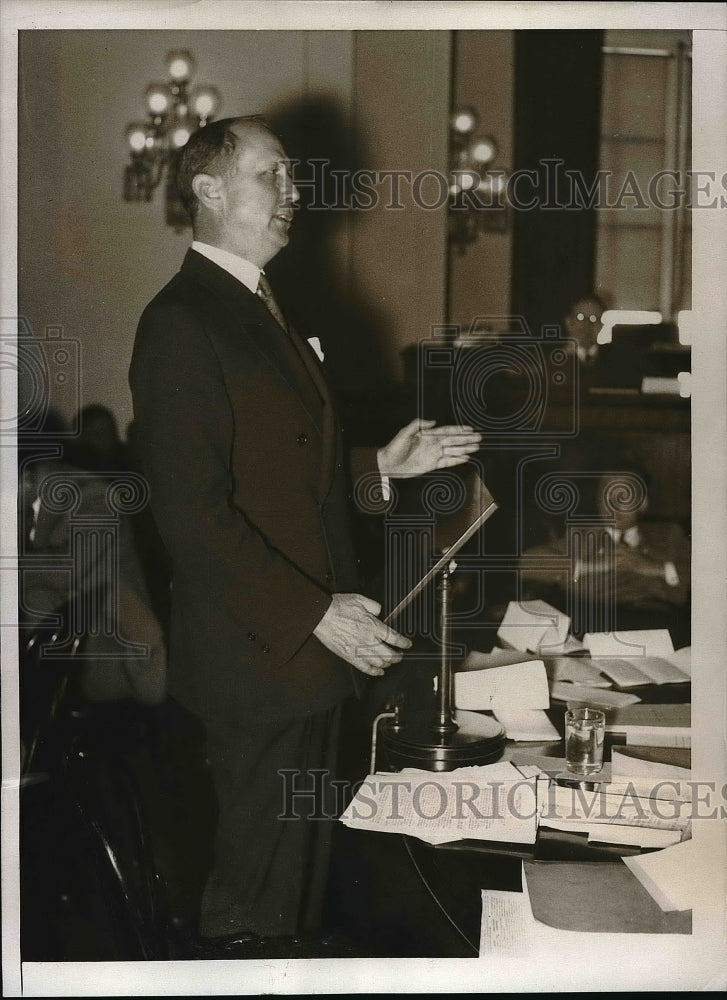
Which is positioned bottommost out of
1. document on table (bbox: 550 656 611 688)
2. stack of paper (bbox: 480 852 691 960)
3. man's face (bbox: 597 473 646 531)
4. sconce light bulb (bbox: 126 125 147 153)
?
stack of paper (bbox: 480 852 691 960)

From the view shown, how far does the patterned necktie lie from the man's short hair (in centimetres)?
13

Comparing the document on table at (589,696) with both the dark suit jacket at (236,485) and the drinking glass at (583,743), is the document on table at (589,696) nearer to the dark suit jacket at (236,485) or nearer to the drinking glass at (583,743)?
the drinking glass at (583,743)

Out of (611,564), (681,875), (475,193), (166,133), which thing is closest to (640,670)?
(611,564)

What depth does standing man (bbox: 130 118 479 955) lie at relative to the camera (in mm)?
1257

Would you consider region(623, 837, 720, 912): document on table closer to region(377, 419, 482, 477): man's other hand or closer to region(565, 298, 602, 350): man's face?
region(377, 419, 482, 477): man's other hand

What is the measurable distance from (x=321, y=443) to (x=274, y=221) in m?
0.31

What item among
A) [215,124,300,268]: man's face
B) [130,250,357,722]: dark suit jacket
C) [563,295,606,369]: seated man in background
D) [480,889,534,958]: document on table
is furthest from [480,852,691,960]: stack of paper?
[215,124,300,268]: man's face

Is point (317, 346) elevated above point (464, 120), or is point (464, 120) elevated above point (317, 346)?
point (464, 120)

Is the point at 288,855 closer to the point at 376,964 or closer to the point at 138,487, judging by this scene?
the point at 376,964

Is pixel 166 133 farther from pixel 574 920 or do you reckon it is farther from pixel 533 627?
pixel 574 920

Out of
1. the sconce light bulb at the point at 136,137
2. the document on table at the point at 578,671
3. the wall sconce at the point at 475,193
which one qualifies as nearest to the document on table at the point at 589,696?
the document on table at the point at 578,671

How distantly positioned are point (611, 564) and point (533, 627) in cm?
14

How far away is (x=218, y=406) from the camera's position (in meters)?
1.25

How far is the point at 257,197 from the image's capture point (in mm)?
1274
